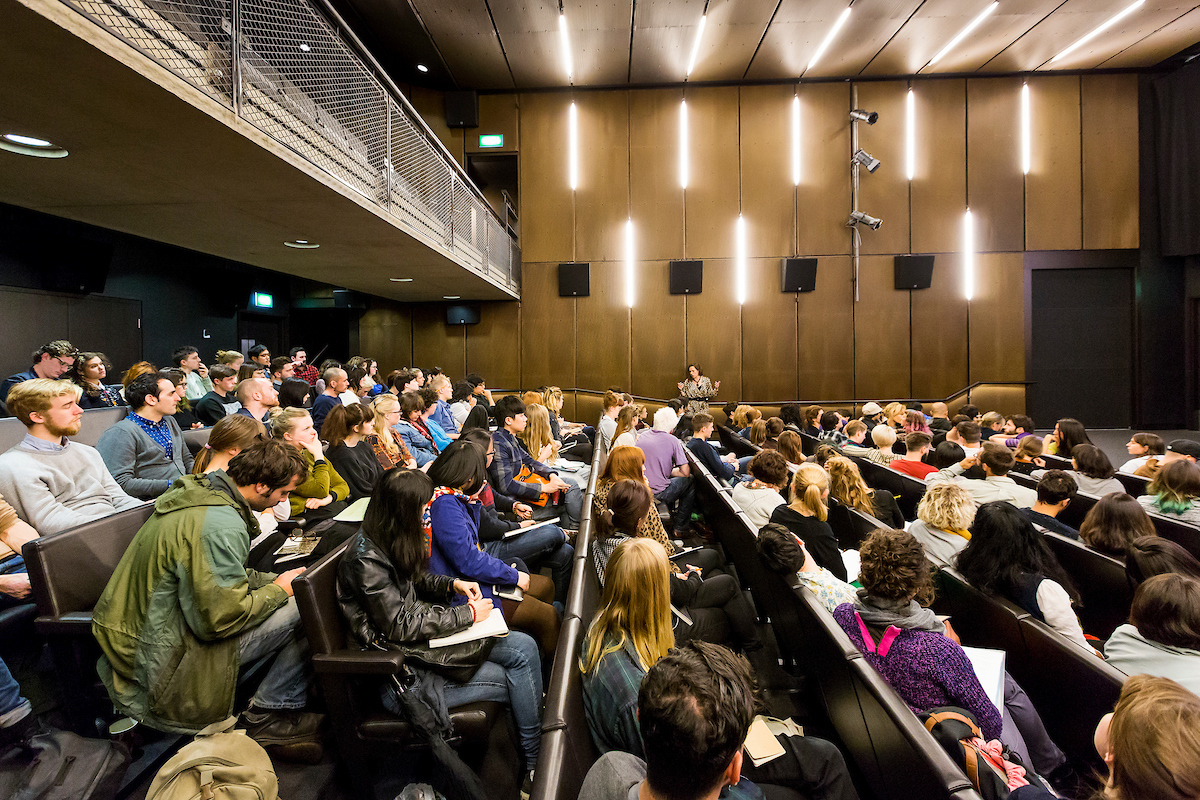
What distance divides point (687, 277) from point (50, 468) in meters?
9.11

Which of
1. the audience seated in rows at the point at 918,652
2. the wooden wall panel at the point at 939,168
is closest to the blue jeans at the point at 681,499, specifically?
the audience seated in rows at the point at 918,652

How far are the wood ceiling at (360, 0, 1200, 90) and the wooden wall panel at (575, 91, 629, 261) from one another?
0.46 metres

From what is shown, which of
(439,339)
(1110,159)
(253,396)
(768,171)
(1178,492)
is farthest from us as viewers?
(439,339)

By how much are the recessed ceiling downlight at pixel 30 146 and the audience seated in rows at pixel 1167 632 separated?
204 inches

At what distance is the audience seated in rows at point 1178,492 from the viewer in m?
3.03

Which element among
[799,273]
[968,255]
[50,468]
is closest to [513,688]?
[50,468]

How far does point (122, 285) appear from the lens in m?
8.04

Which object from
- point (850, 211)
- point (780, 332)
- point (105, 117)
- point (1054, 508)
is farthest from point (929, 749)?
point (850, 211)

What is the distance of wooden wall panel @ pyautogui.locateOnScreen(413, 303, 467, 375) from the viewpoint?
10.6 m

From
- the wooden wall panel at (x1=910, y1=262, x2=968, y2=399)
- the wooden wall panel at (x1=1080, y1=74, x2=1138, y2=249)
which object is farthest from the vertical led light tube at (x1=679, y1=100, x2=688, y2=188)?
the wooden wall panel at (x1=1080, y1=74, x2=1138, y2=249)

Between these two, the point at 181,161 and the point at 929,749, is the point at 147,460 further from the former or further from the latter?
the point at 929,749

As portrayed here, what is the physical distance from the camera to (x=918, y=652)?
167 cm

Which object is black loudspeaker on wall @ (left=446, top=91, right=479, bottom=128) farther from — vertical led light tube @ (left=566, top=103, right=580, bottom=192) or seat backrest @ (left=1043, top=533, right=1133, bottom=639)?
seat backrest @ (left=1043, top=533, right=1133, bottom=639)

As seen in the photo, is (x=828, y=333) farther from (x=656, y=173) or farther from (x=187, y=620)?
(x=187, y=620)
